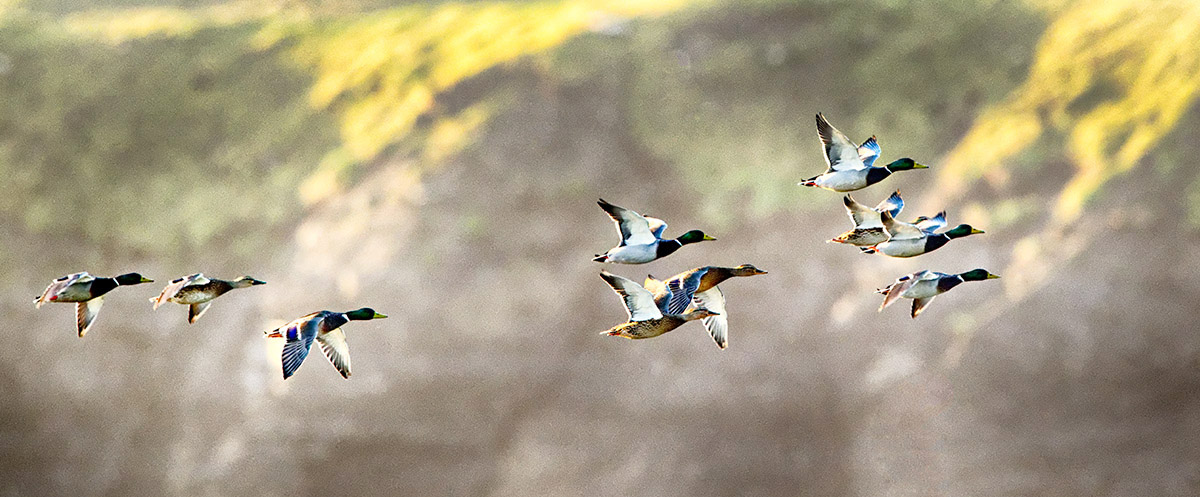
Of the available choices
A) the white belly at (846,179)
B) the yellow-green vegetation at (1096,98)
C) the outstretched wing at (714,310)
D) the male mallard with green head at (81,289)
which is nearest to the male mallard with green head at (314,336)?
the male mallard with green head at (81,289)

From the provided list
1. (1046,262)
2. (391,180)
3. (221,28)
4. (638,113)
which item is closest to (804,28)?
(638,113)

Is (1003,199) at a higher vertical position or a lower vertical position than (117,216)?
higher

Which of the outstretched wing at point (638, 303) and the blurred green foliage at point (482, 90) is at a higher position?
the blurred green foliage at point (482, 90)

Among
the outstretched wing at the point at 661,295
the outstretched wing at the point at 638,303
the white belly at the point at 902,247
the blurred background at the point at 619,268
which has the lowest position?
the outstretched wing at the point at 638,303

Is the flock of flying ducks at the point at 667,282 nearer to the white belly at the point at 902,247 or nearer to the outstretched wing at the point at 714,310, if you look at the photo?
the white belly at the point at 902,247

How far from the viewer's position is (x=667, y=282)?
3.62 m

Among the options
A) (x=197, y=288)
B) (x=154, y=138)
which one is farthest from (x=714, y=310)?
(x=154, y=138)

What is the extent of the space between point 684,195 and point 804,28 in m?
1.24

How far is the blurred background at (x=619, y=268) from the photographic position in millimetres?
5605

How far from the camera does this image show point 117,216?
6297 mm

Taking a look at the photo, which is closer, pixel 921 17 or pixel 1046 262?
pixel 1046 262

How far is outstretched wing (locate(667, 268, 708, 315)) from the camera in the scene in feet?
11.5

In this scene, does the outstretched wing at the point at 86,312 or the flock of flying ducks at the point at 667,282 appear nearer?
the flock of flying ducks at the point at 667,282

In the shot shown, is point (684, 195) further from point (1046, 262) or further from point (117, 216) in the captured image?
point (117, 216)
